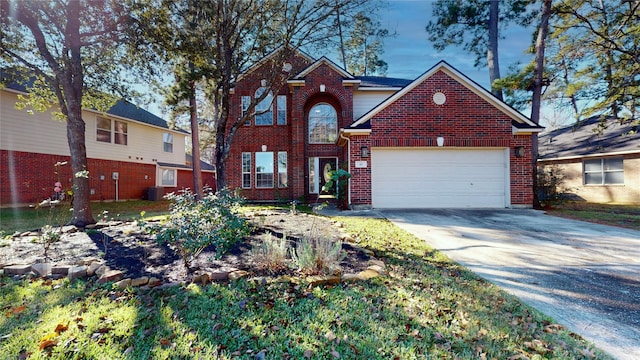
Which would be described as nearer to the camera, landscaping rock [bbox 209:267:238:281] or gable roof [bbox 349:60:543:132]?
landscaping rock [bbox 209:267:238:281]

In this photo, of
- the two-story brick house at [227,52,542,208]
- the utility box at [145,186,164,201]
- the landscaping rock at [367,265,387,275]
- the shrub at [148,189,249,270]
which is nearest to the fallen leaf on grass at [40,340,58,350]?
the shrub at [148,189,249,270]

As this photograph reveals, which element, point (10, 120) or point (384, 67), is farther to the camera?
point (384, 67)

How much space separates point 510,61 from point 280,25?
12.3 m

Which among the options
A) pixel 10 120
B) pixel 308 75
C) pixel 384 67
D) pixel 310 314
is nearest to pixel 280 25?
pixel 308 75

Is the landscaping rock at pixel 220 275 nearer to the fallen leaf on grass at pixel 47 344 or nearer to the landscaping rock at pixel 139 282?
the landscaping rock at pixel 139 282

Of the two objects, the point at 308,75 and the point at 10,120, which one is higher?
the point at 308,75

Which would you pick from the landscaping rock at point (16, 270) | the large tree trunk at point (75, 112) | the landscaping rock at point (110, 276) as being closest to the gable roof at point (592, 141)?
the landscaping rock at point (110, 276)

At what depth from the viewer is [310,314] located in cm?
279

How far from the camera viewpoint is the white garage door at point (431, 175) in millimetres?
10477

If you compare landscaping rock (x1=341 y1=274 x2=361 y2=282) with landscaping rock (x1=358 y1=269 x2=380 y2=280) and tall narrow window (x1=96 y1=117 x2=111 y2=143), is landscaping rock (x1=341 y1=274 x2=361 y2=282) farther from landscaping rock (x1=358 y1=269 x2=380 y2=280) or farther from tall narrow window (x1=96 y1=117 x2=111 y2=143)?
tall narrow window (x1=96 y1=117 x2=111 y2=143)

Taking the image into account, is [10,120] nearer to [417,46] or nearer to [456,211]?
[456,211]

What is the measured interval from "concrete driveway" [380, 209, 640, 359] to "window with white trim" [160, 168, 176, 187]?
63.2ft

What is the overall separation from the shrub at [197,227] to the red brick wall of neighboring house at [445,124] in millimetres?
6549

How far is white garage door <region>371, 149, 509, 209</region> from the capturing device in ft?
34.4
